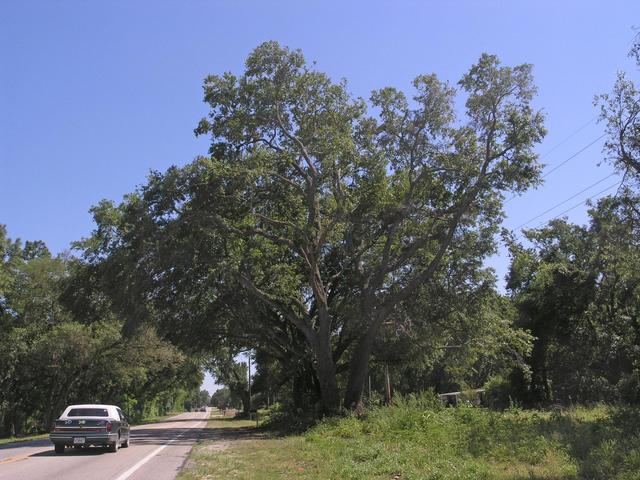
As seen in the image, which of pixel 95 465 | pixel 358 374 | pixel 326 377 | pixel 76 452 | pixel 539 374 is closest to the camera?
pixel 95 465

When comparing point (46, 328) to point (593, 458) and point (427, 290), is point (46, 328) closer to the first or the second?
point (427, 290)

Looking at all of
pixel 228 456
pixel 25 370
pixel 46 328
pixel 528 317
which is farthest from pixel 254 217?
pixel 25 370

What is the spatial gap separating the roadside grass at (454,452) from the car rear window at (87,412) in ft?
11.2

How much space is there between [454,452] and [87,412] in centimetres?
1259

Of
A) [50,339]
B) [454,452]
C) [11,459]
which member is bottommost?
[454,452]

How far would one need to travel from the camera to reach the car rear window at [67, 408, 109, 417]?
1902 centimetres

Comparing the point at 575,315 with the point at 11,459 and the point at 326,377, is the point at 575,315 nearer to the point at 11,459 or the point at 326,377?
the point at 326,377

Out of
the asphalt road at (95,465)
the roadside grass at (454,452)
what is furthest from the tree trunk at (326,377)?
the asphalt road at (95,465)

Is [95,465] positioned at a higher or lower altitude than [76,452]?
lower

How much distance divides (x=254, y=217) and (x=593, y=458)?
19122mm

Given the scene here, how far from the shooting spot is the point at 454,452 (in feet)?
43.9

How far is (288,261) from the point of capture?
31.9 meters

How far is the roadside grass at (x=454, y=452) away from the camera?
10.6m

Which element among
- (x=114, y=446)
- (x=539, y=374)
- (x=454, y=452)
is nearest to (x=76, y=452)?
(x=114, y=446)
